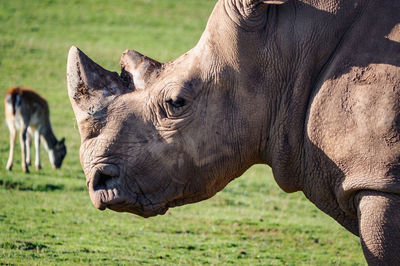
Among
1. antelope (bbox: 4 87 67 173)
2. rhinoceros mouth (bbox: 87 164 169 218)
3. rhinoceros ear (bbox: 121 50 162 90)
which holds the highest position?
antelope (bbox: 4 87 67 173)

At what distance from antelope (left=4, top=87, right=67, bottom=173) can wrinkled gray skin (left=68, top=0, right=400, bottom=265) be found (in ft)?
33.8

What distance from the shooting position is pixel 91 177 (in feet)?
15.5

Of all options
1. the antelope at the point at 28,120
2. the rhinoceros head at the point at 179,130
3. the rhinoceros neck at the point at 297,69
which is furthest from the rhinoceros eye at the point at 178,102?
the antelope at the point at 28,120

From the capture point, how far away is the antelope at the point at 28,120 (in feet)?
50.2

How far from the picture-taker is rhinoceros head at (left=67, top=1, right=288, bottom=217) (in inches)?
184

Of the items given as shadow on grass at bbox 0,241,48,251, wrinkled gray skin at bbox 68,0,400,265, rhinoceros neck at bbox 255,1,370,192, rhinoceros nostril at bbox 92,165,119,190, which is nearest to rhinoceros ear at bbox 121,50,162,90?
wrinkled gray skin at bbox 68,0,400,265

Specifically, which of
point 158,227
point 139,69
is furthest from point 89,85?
point 158,227

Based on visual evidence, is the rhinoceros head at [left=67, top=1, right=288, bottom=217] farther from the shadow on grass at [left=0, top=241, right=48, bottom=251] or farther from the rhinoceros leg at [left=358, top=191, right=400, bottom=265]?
the shadow on grass at [left=0, top=241, right=48, bottom=251]

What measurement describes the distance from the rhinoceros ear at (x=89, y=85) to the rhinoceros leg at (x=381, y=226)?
1.54 metres

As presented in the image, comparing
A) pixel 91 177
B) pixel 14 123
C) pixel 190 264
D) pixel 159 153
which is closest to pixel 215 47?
pixel 159 153

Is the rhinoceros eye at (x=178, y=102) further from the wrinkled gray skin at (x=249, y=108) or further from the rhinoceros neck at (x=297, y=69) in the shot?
the rhinoceros neck at (x=297, y=69)

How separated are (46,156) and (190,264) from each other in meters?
10.0

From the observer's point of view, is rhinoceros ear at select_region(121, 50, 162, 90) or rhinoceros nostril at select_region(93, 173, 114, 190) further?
rhinoceros ear at select_region(121, 50, 162, 90)

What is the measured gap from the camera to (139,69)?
→ 4949mm
